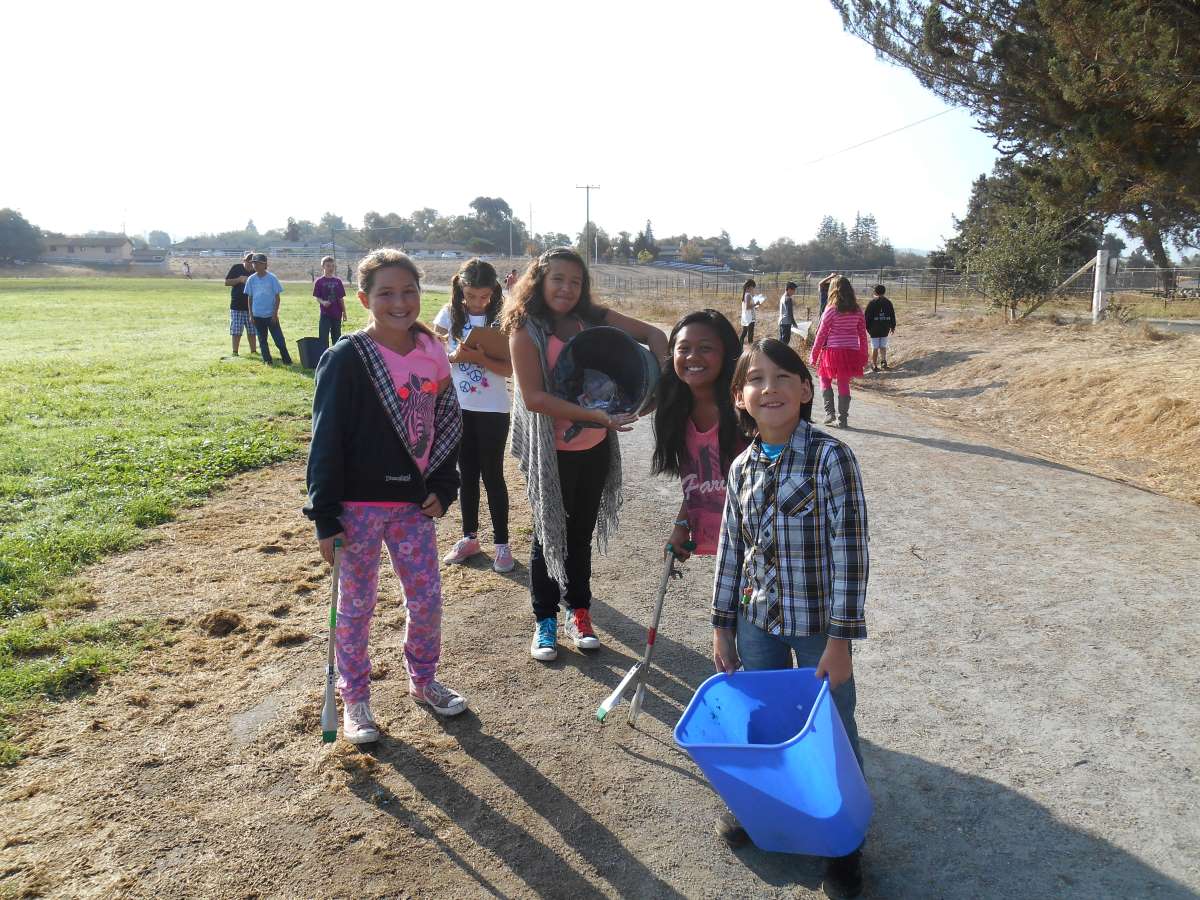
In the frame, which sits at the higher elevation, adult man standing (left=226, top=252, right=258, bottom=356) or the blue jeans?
adult man standing (left=226, top=252, right=258, bottom=356)

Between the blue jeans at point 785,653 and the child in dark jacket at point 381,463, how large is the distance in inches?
53.4

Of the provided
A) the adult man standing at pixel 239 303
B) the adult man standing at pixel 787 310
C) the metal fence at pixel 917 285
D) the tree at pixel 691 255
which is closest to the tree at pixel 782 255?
the tree at pixel 691 255

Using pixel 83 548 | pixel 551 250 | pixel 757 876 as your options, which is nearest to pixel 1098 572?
pixel 757 876

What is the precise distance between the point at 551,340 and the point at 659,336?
0.49 metres

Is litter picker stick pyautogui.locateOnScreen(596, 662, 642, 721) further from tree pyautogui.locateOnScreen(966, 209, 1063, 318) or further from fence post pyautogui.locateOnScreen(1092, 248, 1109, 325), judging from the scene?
tree pyautogui.locateOnScreen(966, 209, 1063, 318)

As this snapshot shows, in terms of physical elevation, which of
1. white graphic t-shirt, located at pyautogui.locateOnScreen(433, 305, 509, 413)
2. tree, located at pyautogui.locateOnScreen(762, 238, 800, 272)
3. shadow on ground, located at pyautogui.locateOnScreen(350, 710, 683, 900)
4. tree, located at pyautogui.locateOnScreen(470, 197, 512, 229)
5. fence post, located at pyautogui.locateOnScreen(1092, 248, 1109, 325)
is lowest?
shadow on ground, located at pyautogui.locateOnScreen(350, 710, 683, 900)

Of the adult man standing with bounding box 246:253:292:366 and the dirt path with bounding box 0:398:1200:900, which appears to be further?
the adult man standing with bounding box 246:253:292:366

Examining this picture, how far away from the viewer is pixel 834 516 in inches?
103

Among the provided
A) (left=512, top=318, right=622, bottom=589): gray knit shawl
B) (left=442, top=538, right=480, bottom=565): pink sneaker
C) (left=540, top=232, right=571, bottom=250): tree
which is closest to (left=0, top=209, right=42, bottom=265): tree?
(left=540, top=232, right=571, bottom=250): tree

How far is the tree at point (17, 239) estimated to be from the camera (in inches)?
3420

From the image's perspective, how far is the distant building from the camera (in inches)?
3952

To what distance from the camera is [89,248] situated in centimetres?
10525

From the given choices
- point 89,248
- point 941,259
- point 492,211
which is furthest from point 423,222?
point 941,259

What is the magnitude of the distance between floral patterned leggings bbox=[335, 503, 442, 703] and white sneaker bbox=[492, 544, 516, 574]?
176cm
